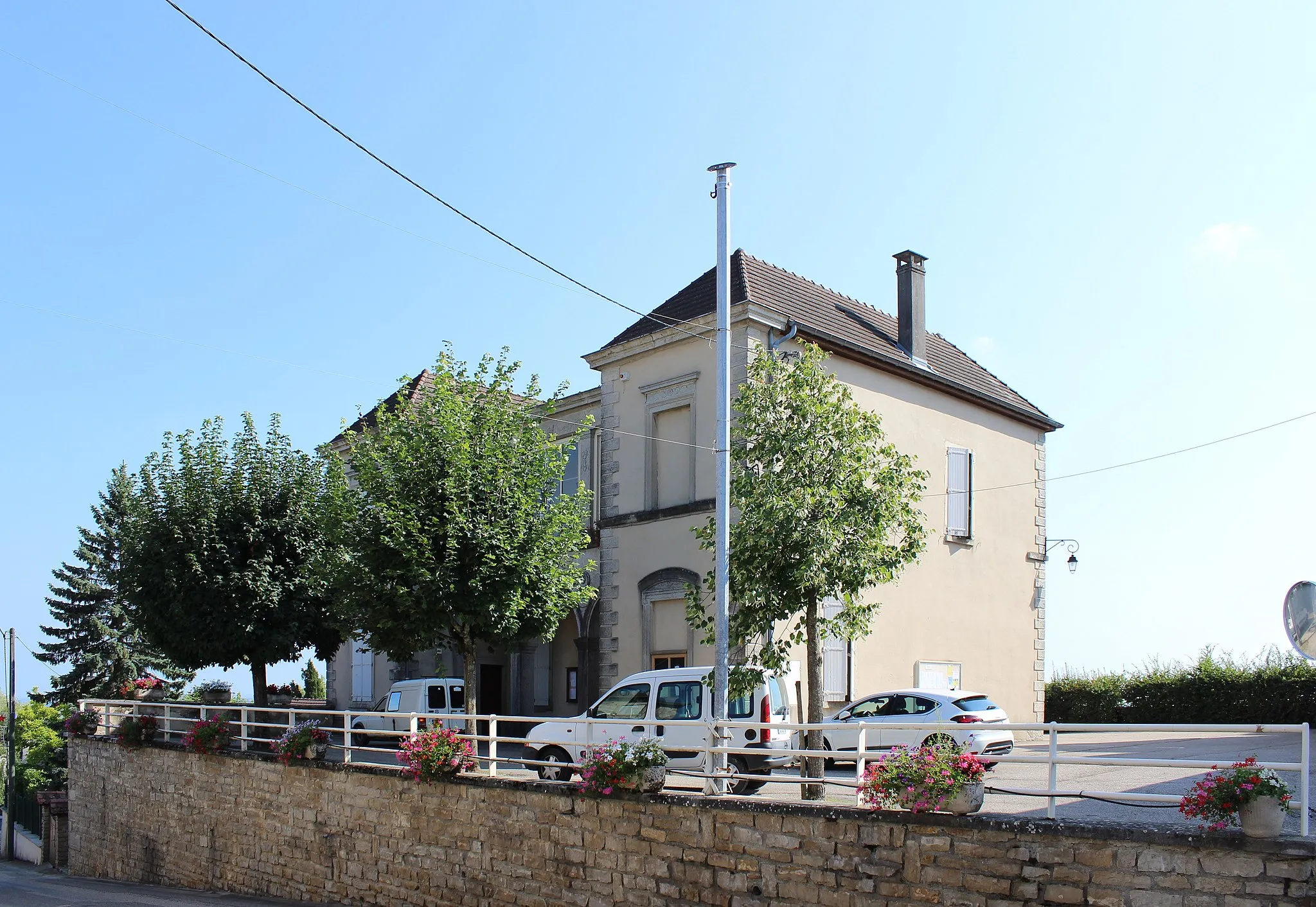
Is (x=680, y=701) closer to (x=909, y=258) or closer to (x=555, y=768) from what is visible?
(x=555, y=768)

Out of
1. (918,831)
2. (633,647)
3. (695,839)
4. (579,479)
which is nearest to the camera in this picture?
(918,831)

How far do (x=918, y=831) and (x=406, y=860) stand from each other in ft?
26.1

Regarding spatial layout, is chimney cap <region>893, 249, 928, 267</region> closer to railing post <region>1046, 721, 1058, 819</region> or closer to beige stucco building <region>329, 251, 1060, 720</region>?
beige stucco building <region>329, 251, 1060, 720</region>

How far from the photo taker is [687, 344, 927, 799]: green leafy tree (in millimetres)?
14055

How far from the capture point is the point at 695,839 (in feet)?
37.2

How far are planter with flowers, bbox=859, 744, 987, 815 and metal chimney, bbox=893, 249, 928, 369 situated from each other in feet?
46.0

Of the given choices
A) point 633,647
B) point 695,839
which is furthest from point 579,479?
point 695,839

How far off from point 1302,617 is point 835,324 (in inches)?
539

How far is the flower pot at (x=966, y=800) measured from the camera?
9.45 metres

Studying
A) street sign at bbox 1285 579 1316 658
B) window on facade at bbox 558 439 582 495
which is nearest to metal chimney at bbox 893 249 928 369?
window on facade at bbox 558 439 582 495

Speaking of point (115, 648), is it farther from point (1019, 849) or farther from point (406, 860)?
point (1019, 849)

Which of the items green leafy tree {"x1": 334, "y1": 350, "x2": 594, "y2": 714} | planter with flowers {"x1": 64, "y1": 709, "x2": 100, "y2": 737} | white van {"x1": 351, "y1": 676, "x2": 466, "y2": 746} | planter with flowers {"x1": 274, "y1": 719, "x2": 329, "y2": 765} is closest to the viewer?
planter with flowers {"x1": 274, "y1": 719, "x2": 329, "y2": 765}

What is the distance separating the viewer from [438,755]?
47.4ft

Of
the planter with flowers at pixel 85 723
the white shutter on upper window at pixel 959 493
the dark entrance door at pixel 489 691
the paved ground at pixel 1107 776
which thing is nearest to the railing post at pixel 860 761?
the paved ground at pixel 1107 776
